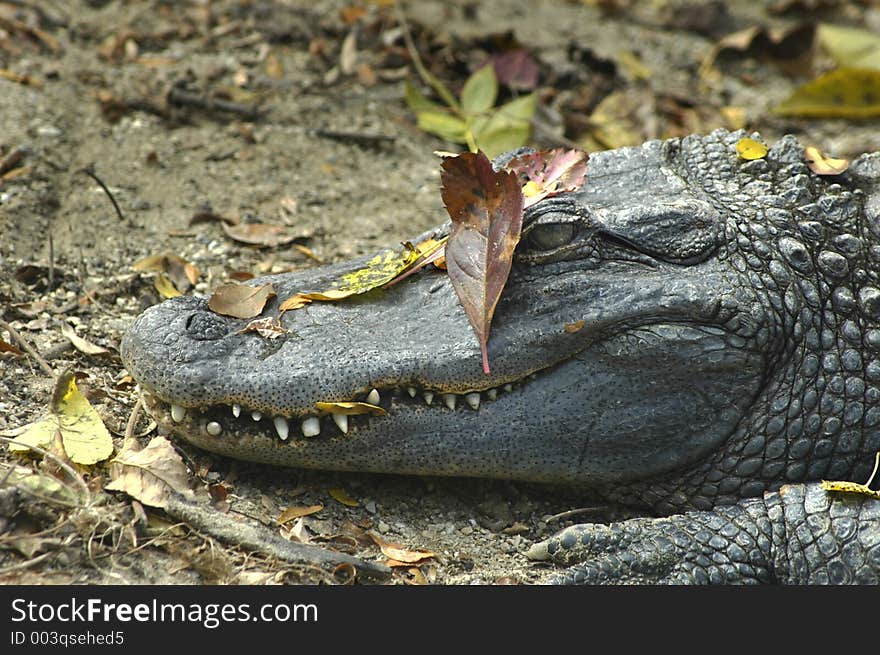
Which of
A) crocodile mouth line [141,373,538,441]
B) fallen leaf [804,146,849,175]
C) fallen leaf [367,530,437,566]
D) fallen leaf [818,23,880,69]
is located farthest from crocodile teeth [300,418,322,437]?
fallen leaf [818,23,880,69]

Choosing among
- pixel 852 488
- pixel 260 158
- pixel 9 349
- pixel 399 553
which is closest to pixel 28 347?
pixel 9 349

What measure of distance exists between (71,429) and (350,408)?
0.96 metres

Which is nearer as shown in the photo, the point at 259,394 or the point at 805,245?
the point at 259,394

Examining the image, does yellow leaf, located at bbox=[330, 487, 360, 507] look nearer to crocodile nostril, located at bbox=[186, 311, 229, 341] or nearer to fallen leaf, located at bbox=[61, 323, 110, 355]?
crocodile nostril, located at bbox=[186, 311, 229, 341]

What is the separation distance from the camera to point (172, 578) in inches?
120

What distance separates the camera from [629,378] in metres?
3.55

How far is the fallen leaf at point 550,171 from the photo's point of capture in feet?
12.2

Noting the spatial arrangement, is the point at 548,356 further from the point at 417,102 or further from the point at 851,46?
the point at 851,46

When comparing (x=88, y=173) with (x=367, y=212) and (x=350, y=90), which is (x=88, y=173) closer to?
(x=367, y=212)

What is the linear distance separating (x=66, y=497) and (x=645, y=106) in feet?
15.1

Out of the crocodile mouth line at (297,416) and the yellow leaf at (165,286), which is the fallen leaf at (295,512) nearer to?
the crocodile mouth line at (297,416)

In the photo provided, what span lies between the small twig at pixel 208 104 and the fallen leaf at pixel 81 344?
7.20 ft

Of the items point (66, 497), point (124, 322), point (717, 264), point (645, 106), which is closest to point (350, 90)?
point (645, 106)

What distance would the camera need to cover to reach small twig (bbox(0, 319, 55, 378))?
12.5 feet
